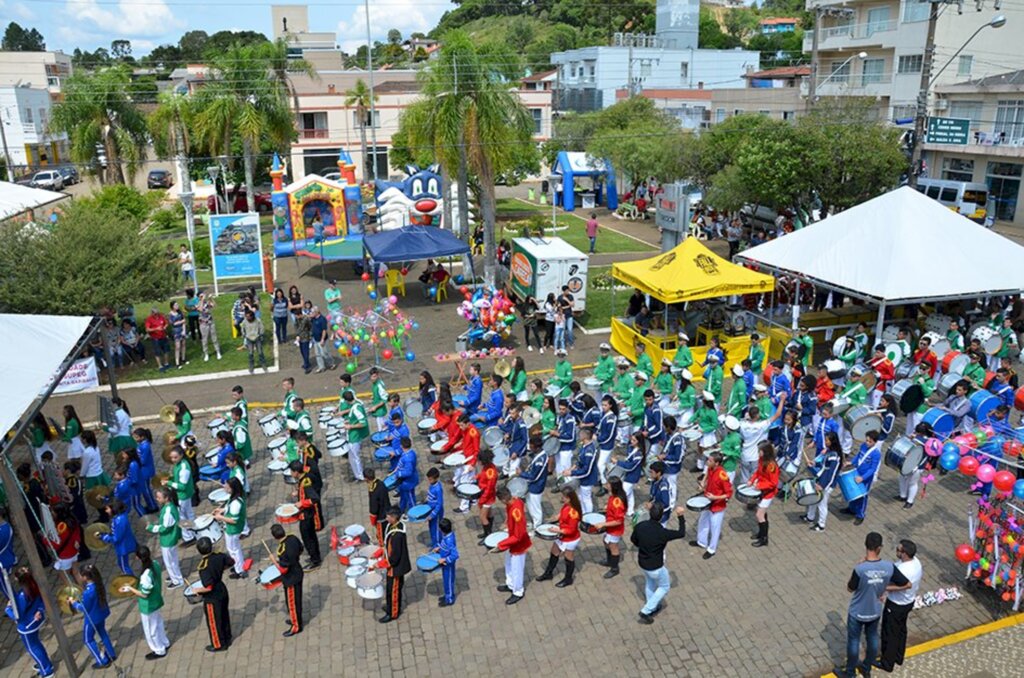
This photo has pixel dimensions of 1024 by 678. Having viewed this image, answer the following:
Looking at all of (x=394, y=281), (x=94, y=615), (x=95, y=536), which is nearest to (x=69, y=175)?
(x=394, y=281)

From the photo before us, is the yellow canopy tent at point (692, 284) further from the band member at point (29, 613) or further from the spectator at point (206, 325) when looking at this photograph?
the band member at point (29, 613)

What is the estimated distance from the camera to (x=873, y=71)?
4597 cm

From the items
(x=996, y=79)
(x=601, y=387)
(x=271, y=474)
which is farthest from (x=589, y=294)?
(x=996, y=79)

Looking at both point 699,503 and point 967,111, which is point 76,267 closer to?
point 699,503

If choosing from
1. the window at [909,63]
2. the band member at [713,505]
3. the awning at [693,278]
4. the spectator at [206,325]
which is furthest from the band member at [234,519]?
the window at [909,63]

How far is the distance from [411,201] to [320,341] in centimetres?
1395

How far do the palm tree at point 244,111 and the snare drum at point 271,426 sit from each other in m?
26.9

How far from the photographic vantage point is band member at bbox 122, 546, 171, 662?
8.67m

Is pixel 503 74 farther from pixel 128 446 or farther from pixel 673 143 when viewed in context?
pixel 128 446

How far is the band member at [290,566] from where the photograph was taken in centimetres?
891

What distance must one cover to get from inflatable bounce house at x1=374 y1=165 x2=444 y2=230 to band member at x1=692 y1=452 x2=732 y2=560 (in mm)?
18132

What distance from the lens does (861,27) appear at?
151 ft

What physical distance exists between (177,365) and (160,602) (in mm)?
11305

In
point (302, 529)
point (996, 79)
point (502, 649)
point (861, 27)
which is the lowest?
point (502, 649)
